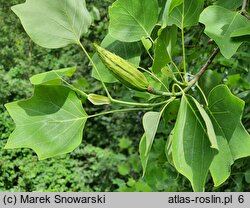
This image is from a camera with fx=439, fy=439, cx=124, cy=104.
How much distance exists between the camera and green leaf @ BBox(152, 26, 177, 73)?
0.59 metres

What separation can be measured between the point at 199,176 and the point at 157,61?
17cm

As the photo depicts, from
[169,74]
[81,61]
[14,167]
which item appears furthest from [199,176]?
[81,61]

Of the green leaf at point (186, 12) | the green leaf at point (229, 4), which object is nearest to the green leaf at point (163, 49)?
the green leaf at point (186, 12)

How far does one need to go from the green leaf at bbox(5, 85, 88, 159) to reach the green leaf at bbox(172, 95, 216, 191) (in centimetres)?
15

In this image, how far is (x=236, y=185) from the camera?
4.90 feet

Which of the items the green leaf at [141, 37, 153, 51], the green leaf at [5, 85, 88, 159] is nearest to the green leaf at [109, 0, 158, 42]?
the green leaf at [141, 37, 153, 51]

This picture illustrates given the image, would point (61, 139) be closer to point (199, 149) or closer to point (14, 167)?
point (199, 149)

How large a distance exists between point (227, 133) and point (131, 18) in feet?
0.76

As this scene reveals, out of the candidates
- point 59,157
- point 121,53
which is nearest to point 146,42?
point 121,53

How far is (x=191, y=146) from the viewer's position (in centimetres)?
58

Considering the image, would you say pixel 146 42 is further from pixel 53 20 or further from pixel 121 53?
pixel 53 20

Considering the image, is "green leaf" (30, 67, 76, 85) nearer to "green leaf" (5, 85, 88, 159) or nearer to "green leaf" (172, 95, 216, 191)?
"green leaf" (5, 85, 88, 159)

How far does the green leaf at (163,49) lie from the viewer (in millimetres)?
594

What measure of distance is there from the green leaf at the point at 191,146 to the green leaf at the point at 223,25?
0.10m
